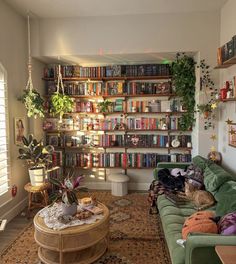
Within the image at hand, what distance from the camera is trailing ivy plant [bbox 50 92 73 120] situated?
4281 mm

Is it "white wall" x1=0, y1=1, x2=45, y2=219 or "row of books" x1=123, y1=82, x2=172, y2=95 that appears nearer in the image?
"white wall" x1=0, y1=1, x2=45, y2=219

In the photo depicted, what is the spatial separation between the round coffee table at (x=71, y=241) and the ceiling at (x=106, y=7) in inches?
114

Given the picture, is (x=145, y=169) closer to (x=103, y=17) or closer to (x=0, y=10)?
(x=103, y=17)

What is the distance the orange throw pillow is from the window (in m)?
2.52

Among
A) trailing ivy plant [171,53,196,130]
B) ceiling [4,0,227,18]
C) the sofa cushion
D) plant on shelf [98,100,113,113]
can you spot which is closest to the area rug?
the sofa cushion

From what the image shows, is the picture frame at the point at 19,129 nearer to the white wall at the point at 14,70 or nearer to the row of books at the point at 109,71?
the white wall at the point at 14,70

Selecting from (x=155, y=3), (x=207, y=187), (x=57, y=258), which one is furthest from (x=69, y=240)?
(x=155, y=3)

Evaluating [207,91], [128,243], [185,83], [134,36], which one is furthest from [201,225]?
[134,36]

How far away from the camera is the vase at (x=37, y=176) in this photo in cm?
350

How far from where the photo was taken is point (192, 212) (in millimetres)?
2668

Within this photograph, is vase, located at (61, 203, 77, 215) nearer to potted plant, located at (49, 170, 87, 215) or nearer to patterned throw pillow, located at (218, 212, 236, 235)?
potted plant, located at (49, 170, 87, 215)

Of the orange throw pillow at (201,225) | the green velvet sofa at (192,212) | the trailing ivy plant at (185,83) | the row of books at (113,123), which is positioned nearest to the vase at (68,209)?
the green velvet sofa at (192,212)

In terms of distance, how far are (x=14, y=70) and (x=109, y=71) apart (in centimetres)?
165

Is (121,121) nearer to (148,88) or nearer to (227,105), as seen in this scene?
(148,88)
